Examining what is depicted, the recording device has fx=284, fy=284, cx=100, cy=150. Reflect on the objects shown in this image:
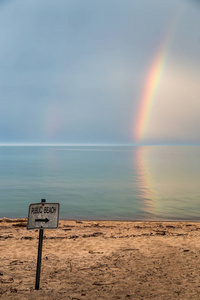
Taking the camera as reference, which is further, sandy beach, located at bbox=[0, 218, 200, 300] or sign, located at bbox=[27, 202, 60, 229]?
sandy beach, located at bbox=[0, 218, 200, 300]

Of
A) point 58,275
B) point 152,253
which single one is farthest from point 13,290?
point 152,253

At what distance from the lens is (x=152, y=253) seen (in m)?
10.4

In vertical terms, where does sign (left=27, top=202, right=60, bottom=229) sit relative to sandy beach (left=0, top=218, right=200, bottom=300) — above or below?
above

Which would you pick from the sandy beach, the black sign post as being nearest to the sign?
the black sign post

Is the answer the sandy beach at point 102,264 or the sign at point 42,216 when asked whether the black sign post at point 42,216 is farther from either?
the sandy beach at point 102,264

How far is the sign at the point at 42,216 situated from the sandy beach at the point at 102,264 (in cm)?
184

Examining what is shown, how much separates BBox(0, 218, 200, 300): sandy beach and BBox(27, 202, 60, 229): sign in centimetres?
184

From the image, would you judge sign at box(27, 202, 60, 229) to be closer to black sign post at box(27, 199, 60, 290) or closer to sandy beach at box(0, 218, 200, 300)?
black sign post at box(27, 199, 60, 290)

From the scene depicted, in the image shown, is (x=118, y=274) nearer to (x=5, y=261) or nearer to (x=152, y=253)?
(x=152, y=253)

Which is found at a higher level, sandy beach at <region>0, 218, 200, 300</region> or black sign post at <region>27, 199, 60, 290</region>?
black sign post at <region>27, 199, 60, 290</region>

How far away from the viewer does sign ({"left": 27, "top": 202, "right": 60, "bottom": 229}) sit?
6363 mm

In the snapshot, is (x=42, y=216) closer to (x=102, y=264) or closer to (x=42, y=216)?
(x=42, y=216)

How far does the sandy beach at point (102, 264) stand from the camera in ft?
23.4

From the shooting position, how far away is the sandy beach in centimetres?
712
